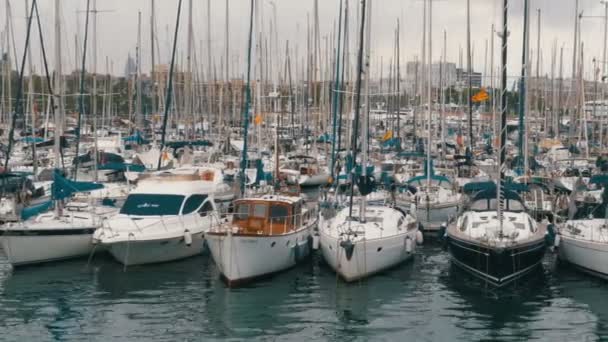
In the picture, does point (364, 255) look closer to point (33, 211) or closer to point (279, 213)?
point (279, 213)

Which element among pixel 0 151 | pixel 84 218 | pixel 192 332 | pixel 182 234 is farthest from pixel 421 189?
pixel 0 151

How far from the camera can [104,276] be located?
27703mm

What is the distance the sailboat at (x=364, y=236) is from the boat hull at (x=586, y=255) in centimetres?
508

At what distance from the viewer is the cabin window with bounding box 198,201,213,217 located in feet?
99.7

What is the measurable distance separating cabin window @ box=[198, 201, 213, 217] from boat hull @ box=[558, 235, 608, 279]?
12337 mm

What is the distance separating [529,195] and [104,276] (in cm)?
1812

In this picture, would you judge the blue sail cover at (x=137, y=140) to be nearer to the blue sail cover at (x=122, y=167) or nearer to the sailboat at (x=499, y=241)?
the blue sail cover at (x=122, y=167)

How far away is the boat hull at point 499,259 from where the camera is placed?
25.3m

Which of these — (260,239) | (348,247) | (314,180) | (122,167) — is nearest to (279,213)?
(260,239)

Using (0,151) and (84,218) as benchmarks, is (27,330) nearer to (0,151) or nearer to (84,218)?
(84,218)

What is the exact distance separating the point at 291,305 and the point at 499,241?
6638 millimetres

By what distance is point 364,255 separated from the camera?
26.4 m

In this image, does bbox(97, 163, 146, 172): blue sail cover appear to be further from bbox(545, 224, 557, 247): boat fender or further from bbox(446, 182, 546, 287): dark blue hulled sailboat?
bbox(545, 224, 557, 247): boat fender

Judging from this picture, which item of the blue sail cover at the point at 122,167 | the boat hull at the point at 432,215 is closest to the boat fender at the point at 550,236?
the boat hull at the point at 432,215
